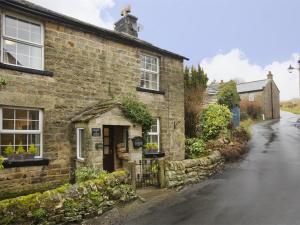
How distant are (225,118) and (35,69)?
11668mm

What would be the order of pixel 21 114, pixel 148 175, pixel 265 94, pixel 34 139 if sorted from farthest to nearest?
pixel 265 94 < pixel 148 175 < pixel 34 139 < pixel 21 114

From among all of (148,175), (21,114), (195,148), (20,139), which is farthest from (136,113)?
(195,148)

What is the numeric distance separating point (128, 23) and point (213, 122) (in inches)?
303

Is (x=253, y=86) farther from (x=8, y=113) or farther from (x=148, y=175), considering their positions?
(x=8, y=113)

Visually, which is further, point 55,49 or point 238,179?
point 238,179

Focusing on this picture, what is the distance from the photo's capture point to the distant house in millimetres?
40225

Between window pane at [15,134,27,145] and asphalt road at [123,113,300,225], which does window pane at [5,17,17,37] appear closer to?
window pane at [15,134,27,145]

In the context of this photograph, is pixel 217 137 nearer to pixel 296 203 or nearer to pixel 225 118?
pixel 225 118

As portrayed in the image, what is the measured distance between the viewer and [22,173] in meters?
8.30

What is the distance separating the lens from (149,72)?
42.0 ft

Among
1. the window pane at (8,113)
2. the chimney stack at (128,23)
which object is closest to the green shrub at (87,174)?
the window pane at (8,113)

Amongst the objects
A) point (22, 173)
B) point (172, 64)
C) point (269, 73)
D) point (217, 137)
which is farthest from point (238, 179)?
point (269, 73)

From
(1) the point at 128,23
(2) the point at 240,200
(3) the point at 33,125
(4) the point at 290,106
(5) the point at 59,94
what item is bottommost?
(2) the point at 240,200

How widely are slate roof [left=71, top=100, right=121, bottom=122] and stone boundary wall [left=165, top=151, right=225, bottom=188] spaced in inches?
120
